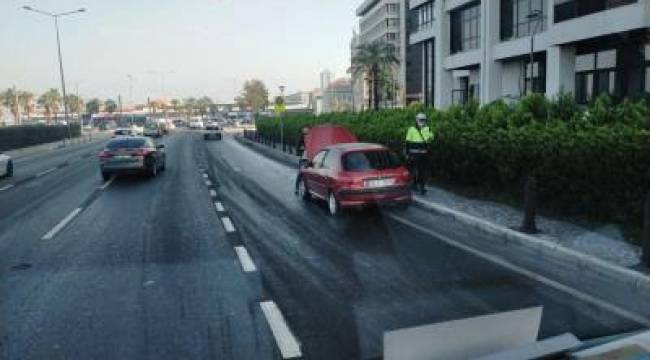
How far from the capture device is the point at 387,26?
453ft

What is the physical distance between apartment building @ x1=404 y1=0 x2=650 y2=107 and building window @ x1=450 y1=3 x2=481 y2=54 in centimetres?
7

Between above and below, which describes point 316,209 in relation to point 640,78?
below

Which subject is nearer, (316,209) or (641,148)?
(641,148)

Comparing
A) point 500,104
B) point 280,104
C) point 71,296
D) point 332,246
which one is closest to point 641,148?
point 332,246

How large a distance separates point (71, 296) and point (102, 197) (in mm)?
10588

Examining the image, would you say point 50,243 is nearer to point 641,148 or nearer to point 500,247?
point 500,247

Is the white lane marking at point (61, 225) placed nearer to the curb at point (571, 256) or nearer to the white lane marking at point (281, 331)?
the white lane marking at point (281, 331)

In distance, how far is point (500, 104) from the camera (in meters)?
→ 15.5

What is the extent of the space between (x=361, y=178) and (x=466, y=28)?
32939mm

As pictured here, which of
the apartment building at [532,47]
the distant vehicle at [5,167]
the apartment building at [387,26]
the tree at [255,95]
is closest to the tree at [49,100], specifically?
the tree at [255,95]

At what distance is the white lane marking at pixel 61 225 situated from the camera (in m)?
11.7

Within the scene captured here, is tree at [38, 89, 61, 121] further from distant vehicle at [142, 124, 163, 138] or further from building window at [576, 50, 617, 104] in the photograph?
building window at [576, 50, 617, 104]

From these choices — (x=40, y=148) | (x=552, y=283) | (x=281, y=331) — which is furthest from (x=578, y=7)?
(x=40, y=148)

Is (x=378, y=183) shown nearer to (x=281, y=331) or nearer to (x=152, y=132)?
(x=281, y=331)
